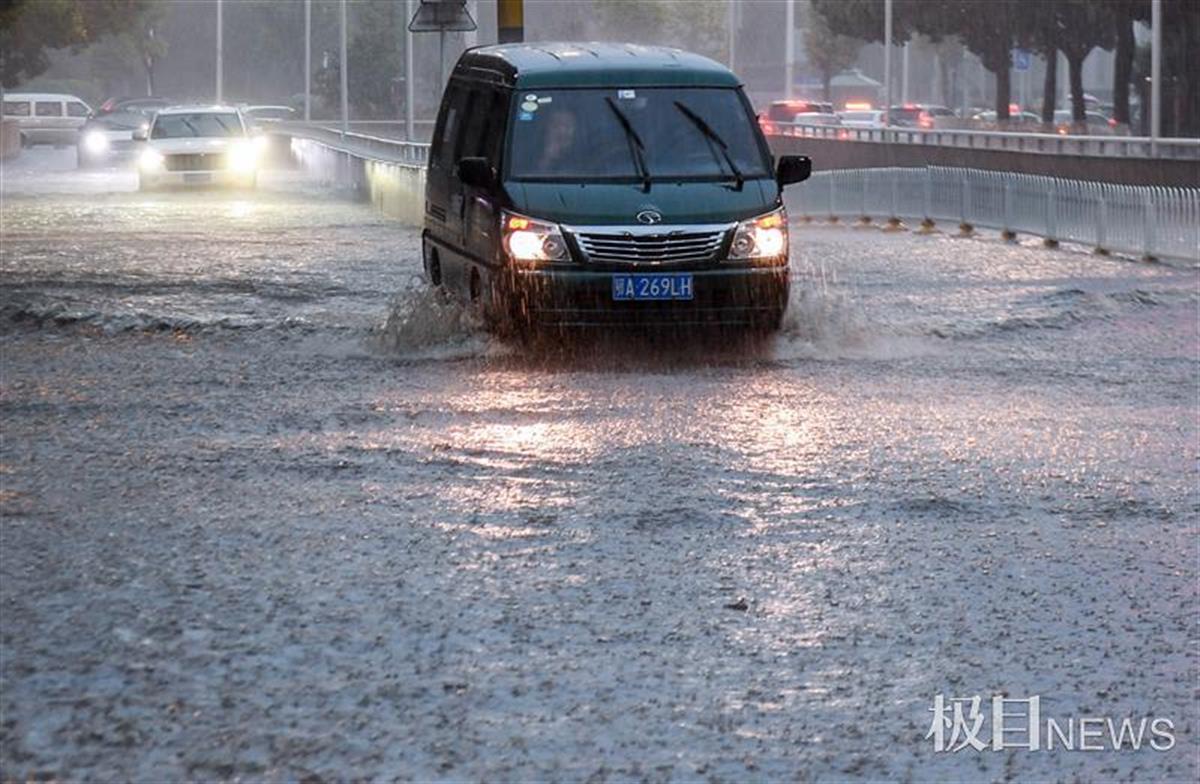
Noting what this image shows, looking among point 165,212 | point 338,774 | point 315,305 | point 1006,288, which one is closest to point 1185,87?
point 165,212

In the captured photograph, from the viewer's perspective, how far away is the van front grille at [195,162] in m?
43.6

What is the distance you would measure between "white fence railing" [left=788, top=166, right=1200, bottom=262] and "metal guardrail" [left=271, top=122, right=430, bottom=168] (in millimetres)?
6840

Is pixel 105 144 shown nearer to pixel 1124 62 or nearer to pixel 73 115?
pixel 73 115

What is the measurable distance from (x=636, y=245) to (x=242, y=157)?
30.7 meters

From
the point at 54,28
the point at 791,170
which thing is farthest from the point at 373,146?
the point at 54,28

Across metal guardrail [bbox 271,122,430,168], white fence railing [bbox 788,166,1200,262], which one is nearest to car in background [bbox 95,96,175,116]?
metal guardrail [bbox 271,122,430,168]

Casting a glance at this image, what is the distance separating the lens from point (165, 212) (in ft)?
118

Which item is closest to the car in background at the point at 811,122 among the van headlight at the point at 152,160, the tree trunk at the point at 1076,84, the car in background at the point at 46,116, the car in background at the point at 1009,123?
the car in background at the point at 1009,123

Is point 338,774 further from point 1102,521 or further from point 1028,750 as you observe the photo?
point 1102,521

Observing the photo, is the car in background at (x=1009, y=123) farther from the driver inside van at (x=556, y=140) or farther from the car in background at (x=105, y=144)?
the driver inside van at (x=556, y=140)

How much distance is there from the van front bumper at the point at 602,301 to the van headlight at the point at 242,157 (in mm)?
30126

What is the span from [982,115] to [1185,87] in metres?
41.4

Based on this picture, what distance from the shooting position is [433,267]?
17672 mm

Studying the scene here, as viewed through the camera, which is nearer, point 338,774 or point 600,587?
point 338,774
